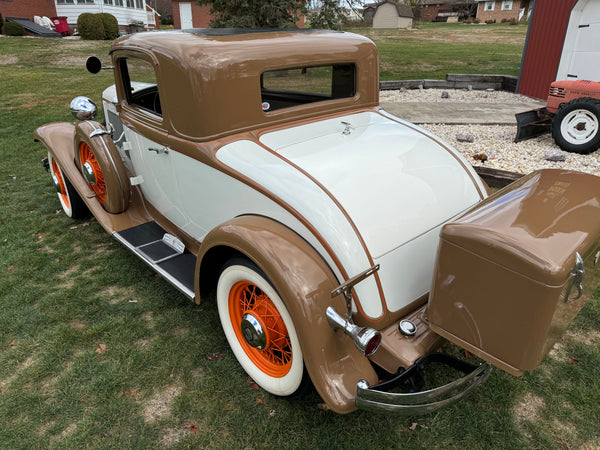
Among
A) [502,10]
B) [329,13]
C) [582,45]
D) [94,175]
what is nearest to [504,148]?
[582,45]

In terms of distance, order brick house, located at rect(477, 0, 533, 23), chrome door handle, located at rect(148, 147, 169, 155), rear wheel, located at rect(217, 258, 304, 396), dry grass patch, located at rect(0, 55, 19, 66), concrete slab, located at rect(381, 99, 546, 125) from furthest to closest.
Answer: brick house, located at rect(477, 0, 533, 23) < dry grass patch, located at rect(0, 55, 19, 66) < concrete slab, located at rect(381, 99, 546, 125) < chrome door handle, located at rect(148, 147, 169, 155) < rear wheel, located at rect(217, 258, 304, 396)

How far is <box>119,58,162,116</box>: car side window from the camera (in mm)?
2957

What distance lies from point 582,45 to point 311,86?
7.97m

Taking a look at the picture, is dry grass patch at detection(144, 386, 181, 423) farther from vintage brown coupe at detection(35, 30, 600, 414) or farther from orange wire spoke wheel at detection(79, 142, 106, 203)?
orange wire spoke wheel at detection(79, 142, 106, 203)

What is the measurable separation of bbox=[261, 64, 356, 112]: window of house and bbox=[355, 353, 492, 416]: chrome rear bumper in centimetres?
205

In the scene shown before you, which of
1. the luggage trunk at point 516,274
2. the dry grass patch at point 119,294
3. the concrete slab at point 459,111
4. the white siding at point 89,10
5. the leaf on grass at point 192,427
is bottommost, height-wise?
the leaf on grass at point 192,427

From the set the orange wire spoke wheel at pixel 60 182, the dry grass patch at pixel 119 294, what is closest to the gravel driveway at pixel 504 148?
the dry grass patch at pixel 119 294

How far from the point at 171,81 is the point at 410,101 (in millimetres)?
7817

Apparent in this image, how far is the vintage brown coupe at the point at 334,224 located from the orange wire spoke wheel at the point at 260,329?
0.04 feet

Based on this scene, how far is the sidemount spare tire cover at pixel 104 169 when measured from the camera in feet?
11.5

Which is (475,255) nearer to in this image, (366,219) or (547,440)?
(366,219)

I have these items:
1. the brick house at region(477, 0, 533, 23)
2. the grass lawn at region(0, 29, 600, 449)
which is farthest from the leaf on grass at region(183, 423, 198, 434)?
the brick house at region(477, 0, 533, 23)

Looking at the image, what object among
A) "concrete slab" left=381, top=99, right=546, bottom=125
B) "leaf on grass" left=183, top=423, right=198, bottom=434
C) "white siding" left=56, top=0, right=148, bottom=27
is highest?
"white siding" left=56, top=0, right=148, bottom=27

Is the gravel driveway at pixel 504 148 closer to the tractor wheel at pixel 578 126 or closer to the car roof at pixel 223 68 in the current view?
the tractor wheel at pixel 578 126
